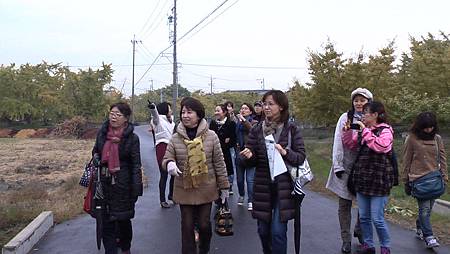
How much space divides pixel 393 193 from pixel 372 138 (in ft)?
24.2

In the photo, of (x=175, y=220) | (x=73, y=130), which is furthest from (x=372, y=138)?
(x=73, y=130)

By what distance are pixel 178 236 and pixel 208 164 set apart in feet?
5.57

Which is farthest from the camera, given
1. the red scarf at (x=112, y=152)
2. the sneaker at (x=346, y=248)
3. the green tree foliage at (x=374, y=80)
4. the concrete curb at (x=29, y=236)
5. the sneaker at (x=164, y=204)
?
the green tree foliage at (x=374, y=80)

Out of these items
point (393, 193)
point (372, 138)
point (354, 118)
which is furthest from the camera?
point (393, 193)

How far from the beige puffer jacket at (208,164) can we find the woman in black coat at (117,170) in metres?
0.42

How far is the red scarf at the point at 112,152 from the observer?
4.67 meters

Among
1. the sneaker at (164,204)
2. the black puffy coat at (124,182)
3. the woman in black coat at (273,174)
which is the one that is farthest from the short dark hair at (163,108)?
the woman in black coat at (273,174)

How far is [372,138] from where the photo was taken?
14.9ft

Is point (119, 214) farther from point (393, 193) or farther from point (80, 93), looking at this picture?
point (80, 93)

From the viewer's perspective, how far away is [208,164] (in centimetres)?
462

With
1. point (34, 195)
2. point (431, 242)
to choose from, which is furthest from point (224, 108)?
point (34, 195)

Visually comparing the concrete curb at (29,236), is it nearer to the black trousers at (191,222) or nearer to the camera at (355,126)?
the black trousers at (191,222)

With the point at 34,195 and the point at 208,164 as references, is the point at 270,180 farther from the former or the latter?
the point at 34,195

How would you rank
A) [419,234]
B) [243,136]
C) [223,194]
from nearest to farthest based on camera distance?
1. [223,194]
2. [419,234]
3. [243,136]
